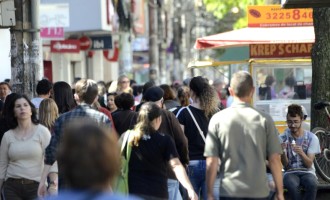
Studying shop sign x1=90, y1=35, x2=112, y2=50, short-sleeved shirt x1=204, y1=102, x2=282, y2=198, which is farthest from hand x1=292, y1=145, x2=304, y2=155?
shop sign x1=90, y1=35, x2=112, y2=50

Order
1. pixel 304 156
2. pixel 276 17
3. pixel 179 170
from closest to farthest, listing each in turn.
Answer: pixel 179 170, pixel 304 156, pixel 276 17

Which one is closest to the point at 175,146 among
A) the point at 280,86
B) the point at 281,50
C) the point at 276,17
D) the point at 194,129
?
the point at 194,129

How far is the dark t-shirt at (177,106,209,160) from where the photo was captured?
9812 millimetres

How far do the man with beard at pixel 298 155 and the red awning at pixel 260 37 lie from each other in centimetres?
529

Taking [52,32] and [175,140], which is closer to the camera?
[175,140]

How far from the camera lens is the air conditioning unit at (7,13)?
41.1ft

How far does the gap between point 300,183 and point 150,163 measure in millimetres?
2922

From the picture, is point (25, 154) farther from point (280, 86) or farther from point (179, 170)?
point (280, 86)

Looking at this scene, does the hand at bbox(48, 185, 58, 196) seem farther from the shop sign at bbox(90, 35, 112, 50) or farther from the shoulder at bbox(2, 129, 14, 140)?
the shop sign at bbox(90, 35, 112, 50)

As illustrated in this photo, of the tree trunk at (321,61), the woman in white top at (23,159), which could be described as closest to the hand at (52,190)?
the woman in white top at (23,159)

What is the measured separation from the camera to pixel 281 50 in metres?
17.3

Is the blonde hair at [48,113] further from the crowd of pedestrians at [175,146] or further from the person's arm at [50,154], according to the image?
the person's arm at [50,154]

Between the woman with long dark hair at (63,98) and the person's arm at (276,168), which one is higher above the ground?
the woman with long dark hair at (63,98)

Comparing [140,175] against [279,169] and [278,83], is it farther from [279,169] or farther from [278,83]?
[278,83]
